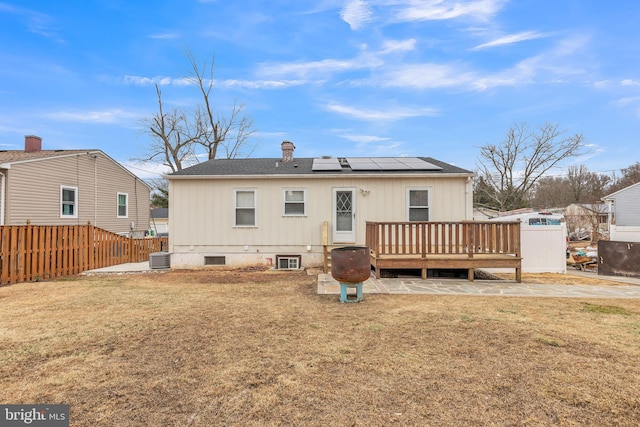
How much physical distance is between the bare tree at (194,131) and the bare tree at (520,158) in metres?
20.3

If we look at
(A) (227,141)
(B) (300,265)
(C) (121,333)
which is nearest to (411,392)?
(C) (121,333)

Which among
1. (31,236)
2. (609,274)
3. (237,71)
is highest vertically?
(237,71)

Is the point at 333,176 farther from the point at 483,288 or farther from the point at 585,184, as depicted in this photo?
the point at 585,184

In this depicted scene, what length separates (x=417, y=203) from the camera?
9.21m

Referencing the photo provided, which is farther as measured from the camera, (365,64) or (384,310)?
(365,64)

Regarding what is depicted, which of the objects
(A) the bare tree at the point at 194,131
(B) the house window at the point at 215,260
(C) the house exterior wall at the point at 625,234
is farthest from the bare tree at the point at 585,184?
(B) the house window at the point at 215,260

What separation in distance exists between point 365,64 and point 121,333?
14.6 metres

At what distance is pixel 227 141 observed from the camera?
24.6 meters

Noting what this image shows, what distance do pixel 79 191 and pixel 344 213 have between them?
12.2 metres

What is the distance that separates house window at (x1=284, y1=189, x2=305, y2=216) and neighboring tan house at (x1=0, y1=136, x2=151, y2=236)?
6.99 m

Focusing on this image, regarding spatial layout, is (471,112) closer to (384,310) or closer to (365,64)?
(365,64)

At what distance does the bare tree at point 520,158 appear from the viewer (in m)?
22.4

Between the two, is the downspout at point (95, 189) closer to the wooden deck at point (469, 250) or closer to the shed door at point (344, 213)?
the shed door at point (344, 213)

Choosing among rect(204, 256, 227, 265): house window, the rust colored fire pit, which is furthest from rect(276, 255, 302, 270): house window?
the rust colored fire pit
